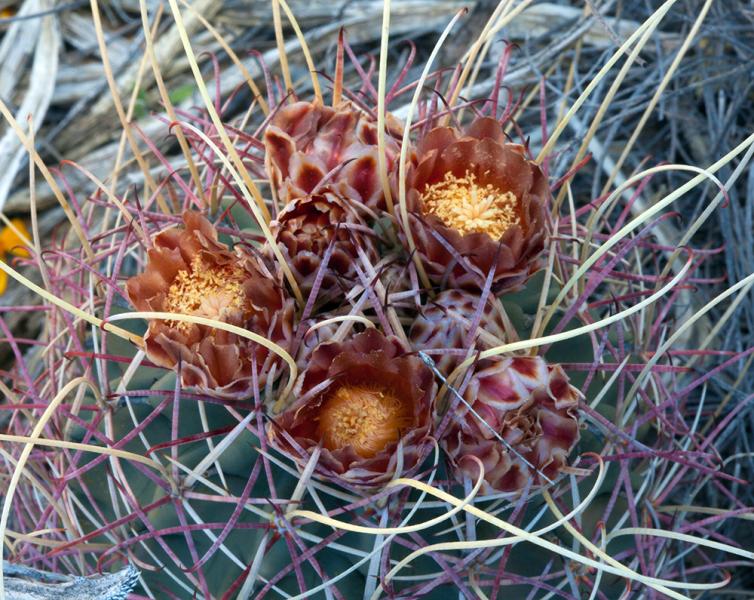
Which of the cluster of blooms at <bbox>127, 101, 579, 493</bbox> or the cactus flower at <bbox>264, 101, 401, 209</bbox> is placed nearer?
the cluster of blooms at <bbox>127, 101, 579, 493</bbox>

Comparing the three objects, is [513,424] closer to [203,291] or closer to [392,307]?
[392,307]

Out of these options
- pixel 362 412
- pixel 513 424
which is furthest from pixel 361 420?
pixel 513 424

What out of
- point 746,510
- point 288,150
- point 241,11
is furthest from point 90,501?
point 241,11

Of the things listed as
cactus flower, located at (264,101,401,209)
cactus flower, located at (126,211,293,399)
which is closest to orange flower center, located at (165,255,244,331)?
cactus flower, located at (126,211,293,399)

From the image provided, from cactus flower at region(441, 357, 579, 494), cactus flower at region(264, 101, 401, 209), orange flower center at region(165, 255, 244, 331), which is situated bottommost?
cactus flower at region(441, 357, 579, 494)

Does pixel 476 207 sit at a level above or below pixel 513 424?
above

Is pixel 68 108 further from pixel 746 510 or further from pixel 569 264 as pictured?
pixel 746 510

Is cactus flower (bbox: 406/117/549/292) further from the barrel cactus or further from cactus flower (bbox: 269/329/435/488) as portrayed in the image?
cactus flower (bbox: 269/329/435/488)
